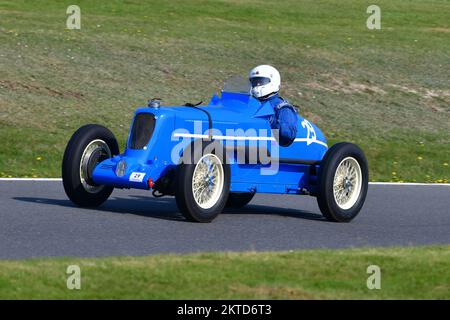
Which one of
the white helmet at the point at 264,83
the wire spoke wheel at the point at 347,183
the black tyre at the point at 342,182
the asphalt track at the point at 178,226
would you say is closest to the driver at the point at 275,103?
the white helmet at the point at 264,83

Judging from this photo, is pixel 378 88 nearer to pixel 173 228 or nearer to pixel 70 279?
→ pixel 173 228

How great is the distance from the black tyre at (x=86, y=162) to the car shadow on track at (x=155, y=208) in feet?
0.61

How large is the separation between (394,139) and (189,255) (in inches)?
492

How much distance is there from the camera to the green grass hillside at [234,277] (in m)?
7.84

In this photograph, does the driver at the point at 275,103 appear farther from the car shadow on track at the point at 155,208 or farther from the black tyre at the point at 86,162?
the black tyre at the point at 86,162

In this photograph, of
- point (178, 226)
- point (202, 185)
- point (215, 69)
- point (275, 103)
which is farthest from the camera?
point (215, 69)

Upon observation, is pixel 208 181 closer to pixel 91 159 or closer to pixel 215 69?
pixel 91 159

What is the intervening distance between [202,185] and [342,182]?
6.26ft

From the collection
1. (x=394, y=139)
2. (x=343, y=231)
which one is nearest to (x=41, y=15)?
(x=394, y=139)

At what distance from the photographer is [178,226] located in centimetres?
1130

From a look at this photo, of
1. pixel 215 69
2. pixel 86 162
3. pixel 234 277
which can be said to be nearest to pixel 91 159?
pixel 86 162

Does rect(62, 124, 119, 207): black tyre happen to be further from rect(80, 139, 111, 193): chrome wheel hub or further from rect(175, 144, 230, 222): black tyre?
rect(175, 144, 230, 222): black tyre
